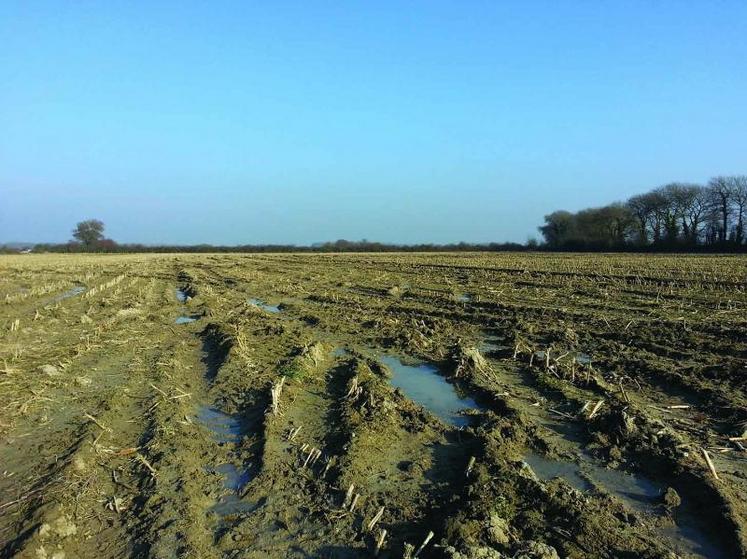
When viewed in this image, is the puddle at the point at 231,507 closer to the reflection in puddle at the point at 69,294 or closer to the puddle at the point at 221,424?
the puddle at the point at 221,424

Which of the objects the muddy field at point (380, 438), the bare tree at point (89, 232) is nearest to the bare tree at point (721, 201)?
the muddy field at point (380, 438)

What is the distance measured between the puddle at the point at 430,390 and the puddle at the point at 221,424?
2346 millimetres

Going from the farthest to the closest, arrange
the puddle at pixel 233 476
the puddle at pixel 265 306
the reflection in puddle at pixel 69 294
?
the reflection in puddle at pixel 69 294
the puddle at pixel 265 306
the puddle at pixel 233 476

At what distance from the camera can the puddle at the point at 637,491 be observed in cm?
393

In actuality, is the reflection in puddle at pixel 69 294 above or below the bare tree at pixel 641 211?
below

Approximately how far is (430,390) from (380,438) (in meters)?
2.16

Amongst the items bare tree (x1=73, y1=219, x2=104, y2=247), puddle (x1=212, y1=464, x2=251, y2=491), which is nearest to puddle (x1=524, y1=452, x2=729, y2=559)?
puddle (x1=212, y1=464, x2=251, y2=491)

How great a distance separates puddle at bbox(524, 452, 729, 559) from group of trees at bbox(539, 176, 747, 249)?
191ft

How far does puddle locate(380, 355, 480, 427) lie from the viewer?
6.96m

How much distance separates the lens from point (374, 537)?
13.1 feet

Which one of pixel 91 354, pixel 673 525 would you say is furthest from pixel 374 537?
pixel 91 354

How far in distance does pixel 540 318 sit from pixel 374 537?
389 inches

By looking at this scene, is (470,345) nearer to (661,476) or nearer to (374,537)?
(661,476)

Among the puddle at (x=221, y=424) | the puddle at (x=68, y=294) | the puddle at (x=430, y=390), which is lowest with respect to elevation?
the puddle at (x=221, y=424)
